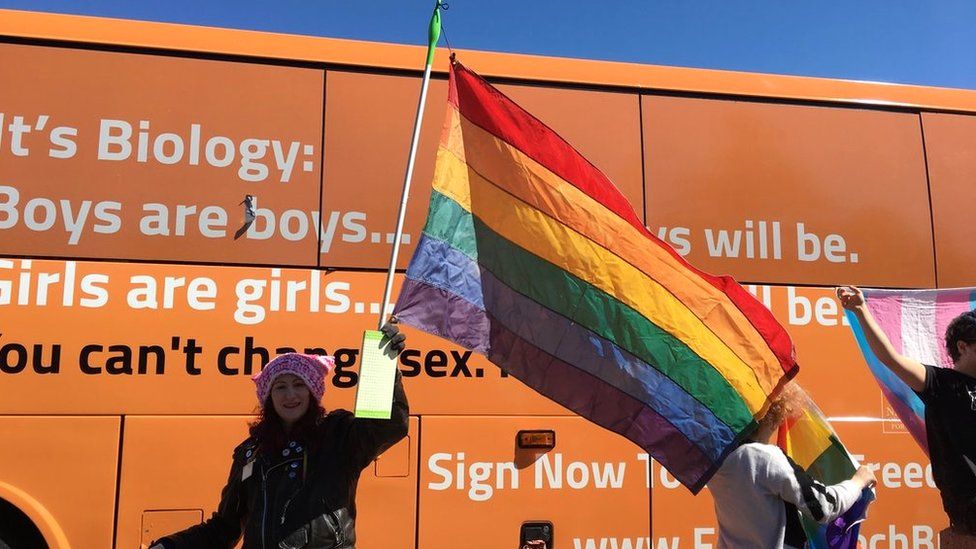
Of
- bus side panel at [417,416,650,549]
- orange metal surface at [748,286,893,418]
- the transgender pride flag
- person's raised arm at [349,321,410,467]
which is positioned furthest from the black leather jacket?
orange metal surface at [748,286,893,418]

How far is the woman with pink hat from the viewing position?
7.95ft

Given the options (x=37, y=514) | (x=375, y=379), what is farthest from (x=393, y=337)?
(x=37, y=514)

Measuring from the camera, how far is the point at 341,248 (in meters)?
3.93

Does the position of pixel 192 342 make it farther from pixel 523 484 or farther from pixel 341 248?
pixel 523 484

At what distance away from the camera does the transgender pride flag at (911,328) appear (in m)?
3.45

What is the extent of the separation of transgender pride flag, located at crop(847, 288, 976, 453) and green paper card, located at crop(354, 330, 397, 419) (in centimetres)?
216

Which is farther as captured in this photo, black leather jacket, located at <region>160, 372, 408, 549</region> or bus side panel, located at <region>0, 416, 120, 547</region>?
bus side panel, located at <region>0, 416, 120, 547</region>

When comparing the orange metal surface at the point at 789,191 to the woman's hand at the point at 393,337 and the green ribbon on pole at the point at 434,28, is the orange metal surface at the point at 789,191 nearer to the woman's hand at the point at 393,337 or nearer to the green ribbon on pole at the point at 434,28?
the green ribbon on pole at the point at 434,28

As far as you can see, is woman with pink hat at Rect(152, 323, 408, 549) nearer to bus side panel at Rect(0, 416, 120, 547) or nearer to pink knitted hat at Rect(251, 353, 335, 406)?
pink knitted hat at Rect(251, 353, 335, 406)

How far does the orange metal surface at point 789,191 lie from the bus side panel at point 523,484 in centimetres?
118

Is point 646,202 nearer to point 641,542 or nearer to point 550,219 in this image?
point 550,219

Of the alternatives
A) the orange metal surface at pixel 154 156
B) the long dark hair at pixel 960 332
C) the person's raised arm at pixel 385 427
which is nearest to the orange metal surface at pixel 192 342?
the orange metal surface at pixel 154 156

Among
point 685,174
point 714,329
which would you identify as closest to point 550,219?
point 714,329

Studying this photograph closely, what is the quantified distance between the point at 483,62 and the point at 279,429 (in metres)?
2.45
